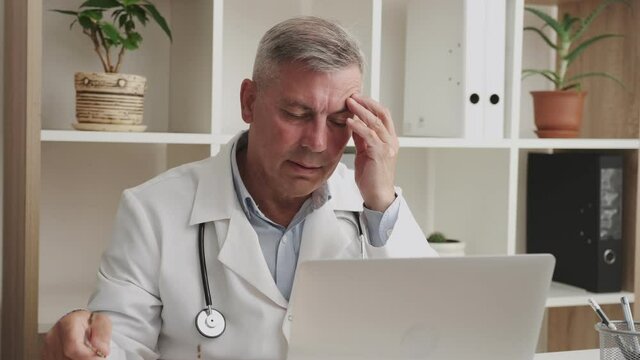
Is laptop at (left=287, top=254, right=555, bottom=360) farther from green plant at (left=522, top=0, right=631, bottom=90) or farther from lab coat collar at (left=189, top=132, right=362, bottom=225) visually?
green plant at (left=522, top=0, right=631, bottom=90)

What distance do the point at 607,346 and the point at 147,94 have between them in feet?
4.69

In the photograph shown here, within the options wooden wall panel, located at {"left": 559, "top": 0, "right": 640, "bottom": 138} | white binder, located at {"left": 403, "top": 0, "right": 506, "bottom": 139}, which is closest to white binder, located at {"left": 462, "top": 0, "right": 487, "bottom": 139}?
white binder, located at {"left": 403, "top": 0, "right": 506, "bottom": 139}

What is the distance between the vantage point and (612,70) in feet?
9.07

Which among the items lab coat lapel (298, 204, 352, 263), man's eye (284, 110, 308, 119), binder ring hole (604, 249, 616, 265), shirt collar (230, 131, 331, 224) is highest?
man's eye (284, 110, 308, 119)

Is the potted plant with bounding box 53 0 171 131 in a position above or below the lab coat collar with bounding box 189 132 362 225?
above

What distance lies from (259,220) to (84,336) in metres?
0.56

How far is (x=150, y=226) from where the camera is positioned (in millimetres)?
1642

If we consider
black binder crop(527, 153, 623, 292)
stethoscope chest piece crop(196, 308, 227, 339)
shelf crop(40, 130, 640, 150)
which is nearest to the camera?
stethoscope chest piece crop(196, 308, 227, 339)

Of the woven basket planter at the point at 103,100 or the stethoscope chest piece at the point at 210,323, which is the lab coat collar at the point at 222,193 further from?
the woven basket planter at the point at 103,100

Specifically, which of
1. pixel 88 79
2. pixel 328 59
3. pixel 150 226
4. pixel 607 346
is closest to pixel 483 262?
pixel 607 346

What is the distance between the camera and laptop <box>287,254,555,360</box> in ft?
3.79

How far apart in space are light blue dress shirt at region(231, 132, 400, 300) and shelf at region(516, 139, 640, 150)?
89 centimetres

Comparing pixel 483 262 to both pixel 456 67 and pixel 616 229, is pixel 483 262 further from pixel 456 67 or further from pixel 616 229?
pixel 616 229

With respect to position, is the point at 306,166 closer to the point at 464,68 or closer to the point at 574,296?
the point at 464,68
